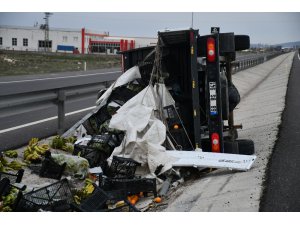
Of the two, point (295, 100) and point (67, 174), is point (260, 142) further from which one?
point (295, 100)

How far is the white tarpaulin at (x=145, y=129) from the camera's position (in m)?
6.85

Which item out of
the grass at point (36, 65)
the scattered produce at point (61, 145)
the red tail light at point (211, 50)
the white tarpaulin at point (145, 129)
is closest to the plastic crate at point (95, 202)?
the white tarpaulin at point (145, 129)

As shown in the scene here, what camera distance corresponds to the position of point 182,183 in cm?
687

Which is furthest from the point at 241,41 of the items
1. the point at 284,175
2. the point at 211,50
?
the point at 284,175

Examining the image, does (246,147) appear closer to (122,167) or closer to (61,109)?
(122,167)

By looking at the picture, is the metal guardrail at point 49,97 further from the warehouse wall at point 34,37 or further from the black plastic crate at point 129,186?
the warehouse wall at point 34,37

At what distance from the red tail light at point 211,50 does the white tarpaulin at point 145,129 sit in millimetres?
997

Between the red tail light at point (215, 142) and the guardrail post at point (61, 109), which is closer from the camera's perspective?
the red tail light at point (215, 142)

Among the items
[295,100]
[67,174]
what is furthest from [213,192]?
[295,100]

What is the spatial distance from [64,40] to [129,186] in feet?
320

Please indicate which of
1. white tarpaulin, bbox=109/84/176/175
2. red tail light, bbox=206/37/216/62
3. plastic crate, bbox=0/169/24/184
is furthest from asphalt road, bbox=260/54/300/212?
plastic crate, bbox=0/169/24/184

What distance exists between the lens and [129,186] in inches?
243

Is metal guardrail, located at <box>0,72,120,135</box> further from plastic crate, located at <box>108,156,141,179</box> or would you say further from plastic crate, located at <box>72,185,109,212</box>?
plastic crate, located at <box>72,185,109,212</box>

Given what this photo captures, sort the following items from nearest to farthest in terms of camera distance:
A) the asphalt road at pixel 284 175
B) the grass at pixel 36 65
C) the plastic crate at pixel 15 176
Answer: the asphalt road at pixel 284 175 < the plastic crate at pixel 15 176 < the grass at pixel 36 65
